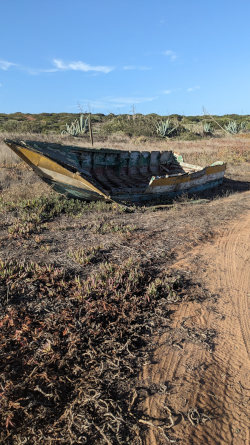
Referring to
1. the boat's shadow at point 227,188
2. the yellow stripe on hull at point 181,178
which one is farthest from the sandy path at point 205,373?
the boat's shadow at point 227,188

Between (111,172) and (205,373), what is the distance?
7.48 meters

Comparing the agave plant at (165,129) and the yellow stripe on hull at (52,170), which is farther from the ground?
the agave plant at (165,129)

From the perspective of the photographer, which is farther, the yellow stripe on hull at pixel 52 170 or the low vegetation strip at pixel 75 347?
the yellow stripe on hull at pixel 52 170

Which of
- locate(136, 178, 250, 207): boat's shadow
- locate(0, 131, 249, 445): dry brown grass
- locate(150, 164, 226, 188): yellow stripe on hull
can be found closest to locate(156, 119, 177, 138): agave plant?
locate(136, 178, 250, 207): boat's shadow

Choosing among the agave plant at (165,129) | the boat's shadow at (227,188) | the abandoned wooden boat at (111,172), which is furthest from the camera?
Answer: the agave plant at (165,129)

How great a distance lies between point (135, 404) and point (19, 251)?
3107 mm

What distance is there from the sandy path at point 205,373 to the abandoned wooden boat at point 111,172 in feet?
13.4

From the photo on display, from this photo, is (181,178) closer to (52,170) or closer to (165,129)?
(52,170)

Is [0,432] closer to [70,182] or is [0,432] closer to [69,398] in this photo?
[69,398]

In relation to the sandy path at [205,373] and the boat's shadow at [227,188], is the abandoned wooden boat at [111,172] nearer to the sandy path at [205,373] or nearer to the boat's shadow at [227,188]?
the boat's shadow at [227,188]

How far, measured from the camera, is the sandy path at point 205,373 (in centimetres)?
212

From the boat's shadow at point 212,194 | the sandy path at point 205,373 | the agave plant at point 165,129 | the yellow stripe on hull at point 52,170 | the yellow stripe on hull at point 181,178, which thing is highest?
the agave plant at point 165,129

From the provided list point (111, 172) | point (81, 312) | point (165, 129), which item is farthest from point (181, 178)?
point (165, 129)

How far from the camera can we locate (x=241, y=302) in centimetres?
359
